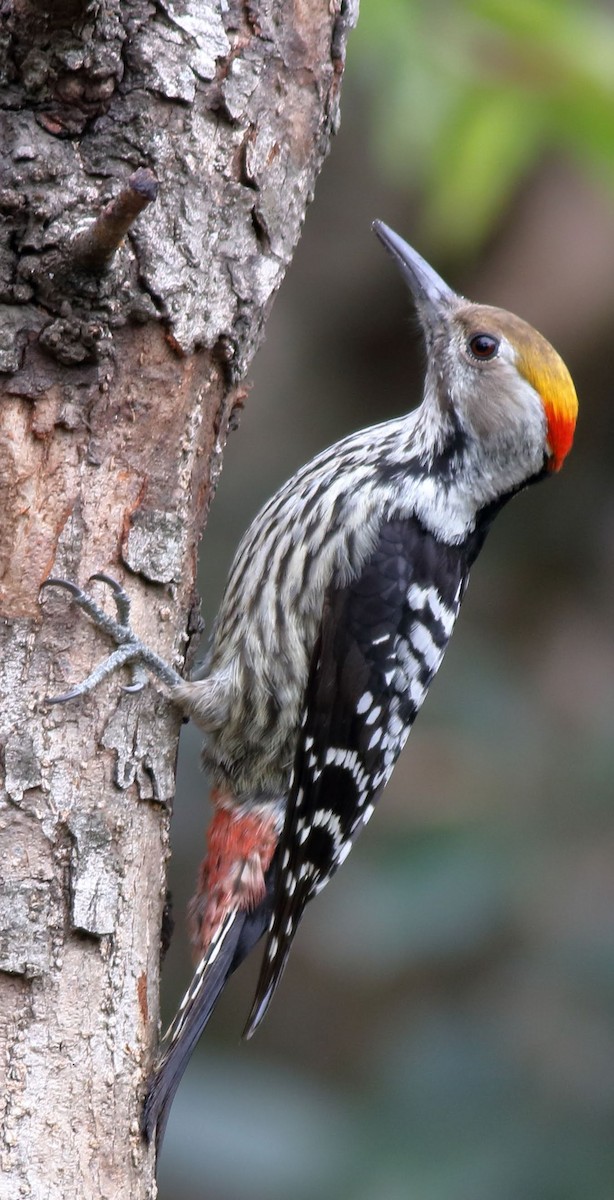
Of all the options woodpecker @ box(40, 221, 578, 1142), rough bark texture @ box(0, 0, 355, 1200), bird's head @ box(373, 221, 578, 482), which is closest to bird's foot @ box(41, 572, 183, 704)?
rough bark texture @ box(0, 0, 355, 1200)

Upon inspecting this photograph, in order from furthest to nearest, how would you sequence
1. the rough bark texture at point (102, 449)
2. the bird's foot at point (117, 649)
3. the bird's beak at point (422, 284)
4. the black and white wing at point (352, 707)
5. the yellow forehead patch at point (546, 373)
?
1. the bird's beak at point (422, 284)
2. the yellow forehead patch at point (546, 373)
3. the black and white wing at point (352, 707)
4. the bird's foot at point (117, 649)
5. the rough bark texture at point (102, 449)

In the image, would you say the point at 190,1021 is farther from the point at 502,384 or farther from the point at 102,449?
the point at 502,384

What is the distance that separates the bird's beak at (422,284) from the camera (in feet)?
12.0

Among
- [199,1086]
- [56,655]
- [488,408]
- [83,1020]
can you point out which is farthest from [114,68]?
[199,1086]

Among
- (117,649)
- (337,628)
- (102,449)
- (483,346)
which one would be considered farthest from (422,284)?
(117,649)

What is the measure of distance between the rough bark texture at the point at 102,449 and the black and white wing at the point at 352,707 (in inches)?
20.0

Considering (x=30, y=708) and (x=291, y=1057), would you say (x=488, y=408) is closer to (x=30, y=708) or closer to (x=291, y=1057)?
(x=30, y=708)

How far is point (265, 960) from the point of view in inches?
125

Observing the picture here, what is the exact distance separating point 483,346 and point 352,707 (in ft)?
3.51

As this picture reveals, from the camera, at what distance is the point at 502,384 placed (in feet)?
11.7

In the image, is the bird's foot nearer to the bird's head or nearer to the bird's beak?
the bird's head

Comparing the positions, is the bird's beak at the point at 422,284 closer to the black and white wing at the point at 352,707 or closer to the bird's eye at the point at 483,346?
the bird's eye at the point at 483,346

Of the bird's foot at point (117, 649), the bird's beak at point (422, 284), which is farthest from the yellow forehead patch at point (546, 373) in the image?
the bird's foot at point (117, 649)

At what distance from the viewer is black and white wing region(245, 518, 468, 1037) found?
3.23 metres
